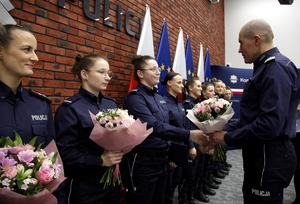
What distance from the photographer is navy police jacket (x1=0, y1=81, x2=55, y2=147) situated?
1154 mm

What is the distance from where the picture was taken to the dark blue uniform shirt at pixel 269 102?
4.84 feet

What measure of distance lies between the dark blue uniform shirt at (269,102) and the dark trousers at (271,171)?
74 mm

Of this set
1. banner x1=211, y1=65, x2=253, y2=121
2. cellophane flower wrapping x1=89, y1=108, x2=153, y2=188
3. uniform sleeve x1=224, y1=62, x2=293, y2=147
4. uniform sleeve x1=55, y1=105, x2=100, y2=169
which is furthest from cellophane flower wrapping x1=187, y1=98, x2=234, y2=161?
banner x1=211, y1=65, x2=253, y2=121

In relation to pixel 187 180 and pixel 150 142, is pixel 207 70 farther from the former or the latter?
pixel 150 142

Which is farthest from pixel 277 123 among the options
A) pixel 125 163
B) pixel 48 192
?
pixel 48 192

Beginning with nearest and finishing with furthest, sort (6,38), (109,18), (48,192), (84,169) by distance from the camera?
(48,192)
(6,38)
(84,169)
(109,18)

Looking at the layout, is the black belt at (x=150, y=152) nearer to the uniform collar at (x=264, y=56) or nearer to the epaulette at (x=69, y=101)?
the epaulette at (x=69, y=101)

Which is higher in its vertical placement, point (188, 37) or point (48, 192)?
point (188, 37)

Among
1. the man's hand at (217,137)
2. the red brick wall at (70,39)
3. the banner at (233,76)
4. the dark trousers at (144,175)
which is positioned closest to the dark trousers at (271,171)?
the man's hand at (217,137)

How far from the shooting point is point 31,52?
4.09ft

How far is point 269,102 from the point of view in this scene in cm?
148

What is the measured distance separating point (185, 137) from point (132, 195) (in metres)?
0.65

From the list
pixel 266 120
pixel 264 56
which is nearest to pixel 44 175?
pixel 266 120

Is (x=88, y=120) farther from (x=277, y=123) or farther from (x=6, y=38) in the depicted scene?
(x=277, y=123)
